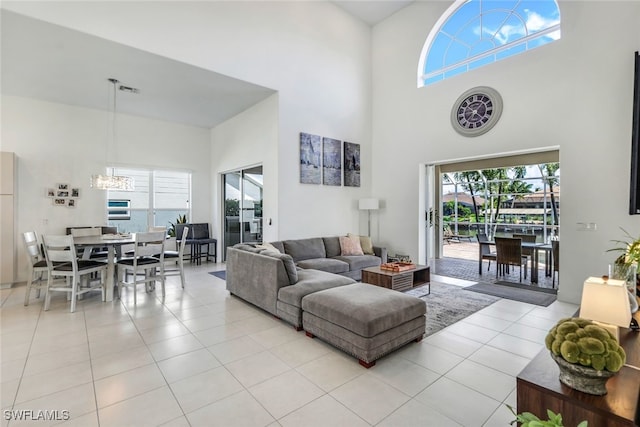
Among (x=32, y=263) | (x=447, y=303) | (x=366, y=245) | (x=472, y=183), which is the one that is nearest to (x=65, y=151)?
(x=32, y=263)

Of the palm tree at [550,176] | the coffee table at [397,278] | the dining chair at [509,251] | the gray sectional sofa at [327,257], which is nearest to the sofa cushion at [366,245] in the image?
the gray sectional sofa at [327,257]

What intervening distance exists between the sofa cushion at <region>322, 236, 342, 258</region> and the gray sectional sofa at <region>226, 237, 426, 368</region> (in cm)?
185

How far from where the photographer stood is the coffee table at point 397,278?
4.21 metres

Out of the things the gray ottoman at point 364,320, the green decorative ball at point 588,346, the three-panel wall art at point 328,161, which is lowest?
the gray ottoman at point 364,320

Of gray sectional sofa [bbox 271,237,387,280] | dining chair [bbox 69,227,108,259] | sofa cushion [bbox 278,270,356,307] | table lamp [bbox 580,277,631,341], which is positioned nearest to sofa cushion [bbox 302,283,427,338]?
sofa cushion [bbox 278,270,356,307]

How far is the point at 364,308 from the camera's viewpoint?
2.69m

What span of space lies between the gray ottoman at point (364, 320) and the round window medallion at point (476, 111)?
12.5 ft

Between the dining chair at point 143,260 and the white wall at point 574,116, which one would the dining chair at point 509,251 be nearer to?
the white wall at point 574,116

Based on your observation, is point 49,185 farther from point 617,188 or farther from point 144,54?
point 617,188

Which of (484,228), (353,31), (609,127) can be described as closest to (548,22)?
(609,127)

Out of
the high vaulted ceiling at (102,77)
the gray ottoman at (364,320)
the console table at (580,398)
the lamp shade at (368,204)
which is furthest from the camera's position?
the lamp shade at (368,204)

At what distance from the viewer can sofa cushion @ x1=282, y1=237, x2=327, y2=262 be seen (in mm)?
5359

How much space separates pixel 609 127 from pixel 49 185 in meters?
9.29

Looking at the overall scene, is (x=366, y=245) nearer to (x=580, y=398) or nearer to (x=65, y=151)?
(x=580, y=398)
